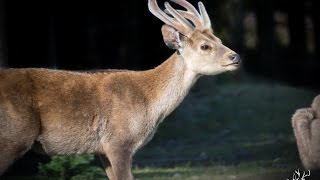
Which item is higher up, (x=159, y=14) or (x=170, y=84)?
(x=159, y=14)

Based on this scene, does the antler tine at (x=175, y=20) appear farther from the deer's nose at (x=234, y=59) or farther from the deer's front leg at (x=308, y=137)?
the deer's front leg at (x=308, y=137)

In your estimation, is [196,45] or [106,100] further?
[196,45]

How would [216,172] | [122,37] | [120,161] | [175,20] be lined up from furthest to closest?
[122,37] < [216,172] < [175,20] < [120,161]

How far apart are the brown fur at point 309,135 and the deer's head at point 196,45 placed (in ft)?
3.03

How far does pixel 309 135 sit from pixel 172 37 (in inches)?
71.8

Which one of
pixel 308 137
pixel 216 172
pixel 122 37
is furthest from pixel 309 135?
pixel 122 37

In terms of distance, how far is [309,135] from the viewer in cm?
1061

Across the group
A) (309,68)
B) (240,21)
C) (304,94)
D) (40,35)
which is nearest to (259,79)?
(309,68)

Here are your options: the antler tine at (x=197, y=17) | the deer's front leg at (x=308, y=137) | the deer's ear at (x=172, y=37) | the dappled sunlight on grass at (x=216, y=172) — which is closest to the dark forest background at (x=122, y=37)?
the dappled sunlight on grass at (x=216, y=172)

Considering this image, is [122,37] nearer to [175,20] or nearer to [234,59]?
[175,20]

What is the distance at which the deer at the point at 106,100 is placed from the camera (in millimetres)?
9914

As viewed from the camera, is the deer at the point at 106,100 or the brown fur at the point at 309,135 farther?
the brown fur at the point at 309,135

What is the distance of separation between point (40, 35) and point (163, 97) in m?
10.2

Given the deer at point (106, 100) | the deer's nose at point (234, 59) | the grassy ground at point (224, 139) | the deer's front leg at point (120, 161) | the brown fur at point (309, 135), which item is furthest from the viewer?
the grassy ground at point (224, 139)
